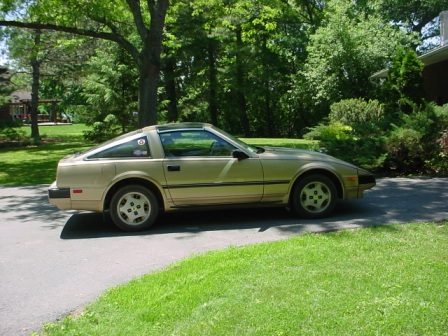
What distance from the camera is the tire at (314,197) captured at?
702cm

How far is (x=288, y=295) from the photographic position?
13.0ft

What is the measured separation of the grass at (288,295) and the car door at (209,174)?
1.57 m

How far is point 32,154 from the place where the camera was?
2003cm

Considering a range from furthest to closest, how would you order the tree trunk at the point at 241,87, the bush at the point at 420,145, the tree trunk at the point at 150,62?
the tree trunk at the point at 241,87 → the tree trunk at the point at 150,62 → the bush at the point at 420,145

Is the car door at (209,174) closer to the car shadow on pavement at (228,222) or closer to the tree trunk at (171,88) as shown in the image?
the car shadow on pavement at (228,222)

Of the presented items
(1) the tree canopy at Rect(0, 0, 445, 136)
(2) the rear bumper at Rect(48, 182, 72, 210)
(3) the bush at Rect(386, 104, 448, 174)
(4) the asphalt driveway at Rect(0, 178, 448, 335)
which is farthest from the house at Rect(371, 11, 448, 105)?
(2) the rear bumper at Rect(48, 182, 72, 210)

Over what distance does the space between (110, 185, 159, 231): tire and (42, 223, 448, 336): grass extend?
1.71 meters

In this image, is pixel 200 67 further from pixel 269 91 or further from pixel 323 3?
pixel 323 3

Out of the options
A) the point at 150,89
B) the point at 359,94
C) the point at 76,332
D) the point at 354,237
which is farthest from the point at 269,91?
the point at 76,332

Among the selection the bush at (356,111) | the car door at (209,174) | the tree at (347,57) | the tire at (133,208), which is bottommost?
the tire at (133,208)

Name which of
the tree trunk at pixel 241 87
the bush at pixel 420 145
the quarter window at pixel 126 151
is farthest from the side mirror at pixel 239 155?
the tree trunk at pixel 241 87

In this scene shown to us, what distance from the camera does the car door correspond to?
267 inches

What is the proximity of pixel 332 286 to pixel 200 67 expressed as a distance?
28.2m

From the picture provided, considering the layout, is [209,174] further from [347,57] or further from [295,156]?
[347,57]
